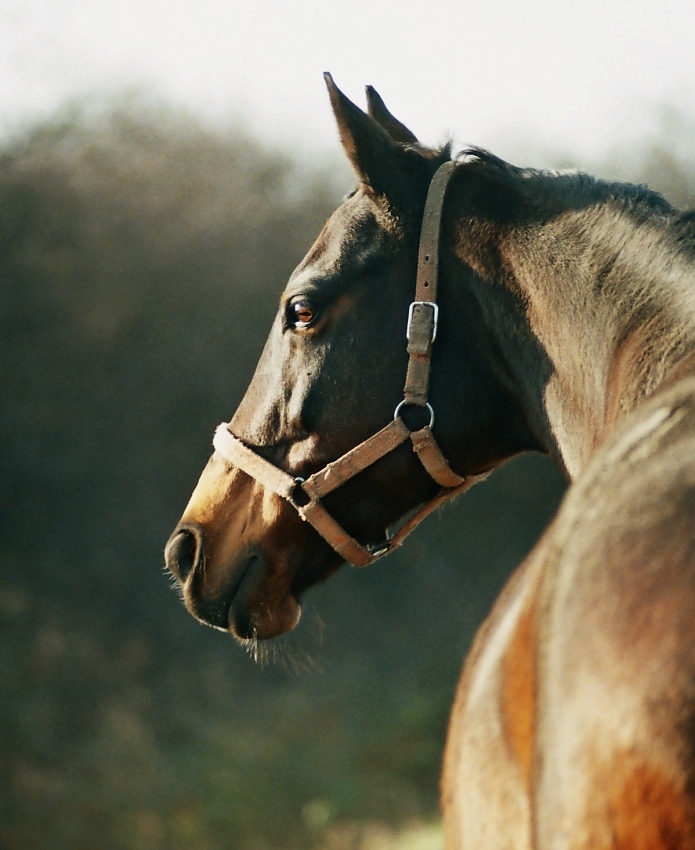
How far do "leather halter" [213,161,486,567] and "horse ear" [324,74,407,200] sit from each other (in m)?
0.08

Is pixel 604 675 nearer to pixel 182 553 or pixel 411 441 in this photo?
pixel 411 441

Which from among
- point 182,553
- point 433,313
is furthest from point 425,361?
point 182,553

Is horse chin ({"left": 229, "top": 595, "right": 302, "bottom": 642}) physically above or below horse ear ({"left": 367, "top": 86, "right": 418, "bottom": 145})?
below

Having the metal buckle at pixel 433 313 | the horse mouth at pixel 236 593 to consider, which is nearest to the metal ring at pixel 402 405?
the metal buckle at pixel 433 313

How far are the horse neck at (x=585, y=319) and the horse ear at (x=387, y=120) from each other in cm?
42

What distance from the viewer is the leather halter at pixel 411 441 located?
174cm

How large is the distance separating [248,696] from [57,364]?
2.14m

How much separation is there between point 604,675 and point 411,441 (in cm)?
94

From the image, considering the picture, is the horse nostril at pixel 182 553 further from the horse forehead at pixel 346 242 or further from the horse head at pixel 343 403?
the horse forehead at pixel 346 242

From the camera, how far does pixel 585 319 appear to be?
161cm

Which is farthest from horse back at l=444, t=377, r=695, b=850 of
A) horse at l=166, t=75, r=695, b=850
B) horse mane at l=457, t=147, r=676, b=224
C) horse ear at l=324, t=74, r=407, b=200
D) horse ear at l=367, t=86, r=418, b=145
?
horse ear at l=367, t=86, r=418, b=145

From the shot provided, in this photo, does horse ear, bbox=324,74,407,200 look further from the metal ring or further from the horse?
the metal ring

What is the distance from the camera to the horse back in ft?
2.64

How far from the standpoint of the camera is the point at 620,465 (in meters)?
0.99
